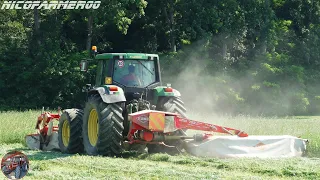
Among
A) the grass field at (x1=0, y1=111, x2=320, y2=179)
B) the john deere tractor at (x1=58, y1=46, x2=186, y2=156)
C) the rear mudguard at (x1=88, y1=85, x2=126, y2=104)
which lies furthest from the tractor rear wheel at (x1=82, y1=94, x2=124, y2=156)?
the grass field at (x1=0, y1=111, x2=320, y2=179)

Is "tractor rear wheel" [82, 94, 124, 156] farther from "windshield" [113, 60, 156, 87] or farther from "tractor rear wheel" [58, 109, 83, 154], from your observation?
"tractor rear wheel" [58, 109, 83, 154]

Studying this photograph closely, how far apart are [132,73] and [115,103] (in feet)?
3.94

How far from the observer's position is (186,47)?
37.2 metres

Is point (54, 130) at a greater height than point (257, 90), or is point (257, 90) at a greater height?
point (257, 90)

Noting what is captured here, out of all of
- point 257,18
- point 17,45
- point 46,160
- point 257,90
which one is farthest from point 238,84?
point 46,160

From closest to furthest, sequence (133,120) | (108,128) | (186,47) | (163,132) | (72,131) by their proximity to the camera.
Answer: (133,120) < (163,132) < (108,128) < (72,131) < (186,47)

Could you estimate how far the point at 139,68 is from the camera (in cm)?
1412

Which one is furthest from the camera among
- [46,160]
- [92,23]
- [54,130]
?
[92,23]

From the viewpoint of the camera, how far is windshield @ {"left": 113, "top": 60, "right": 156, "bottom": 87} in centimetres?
1397

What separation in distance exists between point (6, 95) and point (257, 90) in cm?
1540

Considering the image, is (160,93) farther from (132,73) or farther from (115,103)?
(115,103)

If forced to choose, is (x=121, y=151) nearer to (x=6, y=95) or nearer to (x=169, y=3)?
(x=6, y=95)

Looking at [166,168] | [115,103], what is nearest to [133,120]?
[115,103]

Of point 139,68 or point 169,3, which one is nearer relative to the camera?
point 139,68
